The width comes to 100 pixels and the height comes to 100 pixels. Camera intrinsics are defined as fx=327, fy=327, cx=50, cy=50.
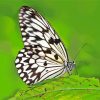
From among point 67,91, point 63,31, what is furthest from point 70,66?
point 67,91

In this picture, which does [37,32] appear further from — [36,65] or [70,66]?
[70,66]

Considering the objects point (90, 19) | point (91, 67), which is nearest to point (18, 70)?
point (91, 67)

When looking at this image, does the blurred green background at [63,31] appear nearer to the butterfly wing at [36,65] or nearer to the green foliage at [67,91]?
the butterfly wing at [36,65]

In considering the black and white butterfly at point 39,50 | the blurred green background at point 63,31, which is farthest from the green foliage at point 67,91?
the black and white butterfly at point 39,50

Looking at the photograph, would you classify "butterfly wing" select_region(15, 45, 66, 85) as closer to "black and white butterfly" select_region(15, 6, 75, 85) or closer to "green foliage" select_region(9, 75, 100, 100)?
"black and white butterfly" select_region(15, 6, 75, 85)

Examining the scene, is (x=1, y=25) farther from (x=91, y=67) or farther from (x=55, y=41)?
(x=91, y=67)

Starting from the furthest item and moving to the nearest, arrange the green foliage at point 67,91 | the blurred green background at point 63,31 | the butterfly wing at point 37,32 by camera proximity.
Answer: the butterfly wing at point 37,32, the blurred green background at point 63,31, the green foliage at point 67,91
